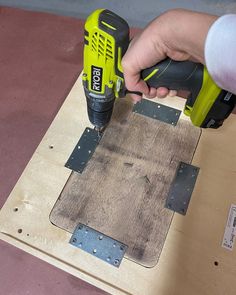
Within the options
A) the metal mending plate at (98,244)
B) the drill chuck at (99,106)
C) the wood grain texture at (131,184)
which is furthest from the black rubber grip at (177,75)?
the metal mending plate at (98,244)

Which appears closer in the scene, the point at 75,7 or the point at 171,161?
the point at 171,161

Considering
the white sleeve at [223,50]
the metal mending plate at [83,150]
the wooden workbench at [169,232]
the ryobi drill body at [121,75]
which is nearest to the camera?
the white sleeve at [223,50]

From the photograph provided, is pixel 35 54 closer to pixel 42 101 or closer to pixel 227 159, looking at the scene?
pixel 42 101

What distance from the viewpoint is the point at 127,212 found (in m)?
0.82

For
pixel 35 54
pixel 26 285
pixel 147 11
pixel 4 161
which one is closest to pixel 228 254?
pixel 26 285

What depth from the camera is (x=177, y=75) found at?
26.6 inches

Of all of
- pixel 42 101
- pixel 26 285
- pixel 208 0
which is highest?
pixel 208 0

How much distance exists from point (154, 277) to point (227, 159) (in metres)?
0.39

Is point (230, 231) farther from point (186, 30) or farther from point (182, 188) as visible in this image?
point (186, 30)

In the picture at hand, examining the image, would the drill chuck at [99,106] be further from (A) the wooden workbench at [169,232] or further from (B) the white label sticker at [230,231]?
(B) the white label sticker at [230,231]

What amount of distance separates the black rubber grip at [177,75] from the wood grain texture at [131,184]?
24 cm

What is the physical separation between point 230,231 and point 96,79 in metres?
0.51

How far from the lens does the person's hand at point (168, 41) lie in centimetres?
56

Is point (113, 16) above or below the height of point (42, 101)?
above
